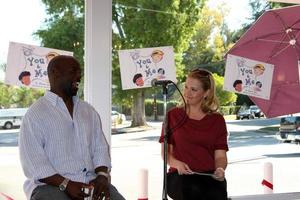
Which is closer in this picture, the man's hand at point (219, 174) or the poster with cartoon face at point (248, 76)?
the man's hand at point (219, 174)

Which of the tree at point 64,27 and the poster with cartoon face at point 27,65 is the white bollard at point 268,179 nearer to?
the tree at point 64,27

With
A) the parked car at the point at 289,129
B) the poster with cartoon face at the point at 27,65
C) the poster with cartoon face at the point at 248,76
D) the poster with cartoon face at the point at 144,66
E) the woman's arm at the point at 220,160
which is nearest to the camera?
the woman's arm at the point at 220,160

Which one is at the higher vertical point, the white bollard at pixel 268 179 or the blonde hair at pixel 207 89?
the blonde hair at pixel 207 89

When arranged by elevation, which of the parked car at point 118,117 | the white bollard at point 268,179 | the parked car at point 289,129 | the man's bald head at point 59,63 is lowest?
the white bollard at point 268,179

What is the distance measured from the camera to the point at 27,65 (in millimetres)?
3105

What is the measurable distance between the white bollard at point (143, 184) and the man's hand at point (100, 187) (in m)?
1.12

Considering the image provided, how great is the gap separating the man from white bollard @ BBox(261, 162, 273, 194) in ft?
5.86

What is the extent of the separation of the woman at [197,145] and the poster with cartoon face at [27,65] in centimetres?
94

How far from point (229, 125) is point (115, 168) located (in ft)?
3.14

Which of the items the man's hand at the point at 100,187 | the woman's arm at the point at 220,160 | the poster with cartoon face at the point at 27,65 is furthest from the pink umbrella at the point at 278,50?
the man's hand at the point at 100,187

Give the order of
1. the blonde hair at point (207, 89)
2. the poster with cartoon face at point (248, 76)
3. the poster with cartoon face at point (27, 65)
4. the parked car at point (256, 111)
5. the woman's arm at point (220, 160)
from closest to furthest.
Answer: the woman's arm at point (220, 160), the blonde hair at point (207, 89), the poster with cartoon face at point (27, 65), the poster with cartoon face at point (248, 76), the parked car at point (256, 111)

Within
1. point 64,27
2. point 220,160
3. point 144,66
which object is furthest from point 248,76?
point 64,27

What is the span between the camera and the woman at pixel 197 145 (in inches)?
102

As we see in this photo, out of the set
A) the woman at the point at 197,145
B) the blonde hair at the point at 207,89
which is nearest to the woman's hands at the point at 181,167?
the woman at the point at 197,145
